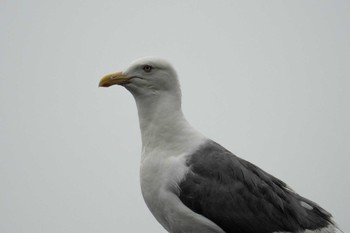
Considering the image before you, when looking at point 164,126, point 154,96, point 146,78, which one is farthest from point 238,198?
point 146,78

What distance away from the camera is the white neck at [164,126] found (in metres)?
3.32

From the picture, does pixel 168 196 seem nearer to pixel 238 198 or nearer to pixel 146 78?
pixel 238 198

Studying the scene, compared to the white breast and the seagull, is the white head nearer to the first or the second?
the seagull

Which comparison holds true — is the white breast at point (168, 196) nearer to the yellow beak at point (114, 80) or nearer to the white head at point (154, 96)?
the white head at point (154, 96)

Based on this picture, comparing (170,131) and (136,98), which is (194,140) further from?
(136,98)

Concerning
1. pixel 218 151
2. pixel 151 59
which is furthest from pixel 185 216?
pixel 151 59

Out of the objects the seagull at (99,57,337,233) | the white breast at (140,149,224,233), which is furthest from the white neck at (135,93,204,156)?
the white breast at (140,149,224,233)

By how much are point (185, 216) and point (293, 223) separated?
89 centimetres

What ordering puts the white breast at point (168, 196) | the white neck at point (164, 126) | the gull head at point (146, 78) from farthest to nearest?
the gull head at point (146, 78), the white neck at point (164, 126), the white breast at point (168, 196)

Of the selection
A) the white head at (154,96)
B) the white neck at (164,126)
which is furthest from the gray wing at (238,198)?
the white head at (154,96)

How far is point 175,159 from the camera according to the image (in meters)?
3.21

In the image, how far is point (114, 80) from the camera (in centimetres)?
346

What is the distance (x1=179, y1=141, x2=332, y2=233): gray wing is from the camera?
3033mm

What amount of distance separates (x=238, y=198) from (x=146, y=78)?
127 centimetres
